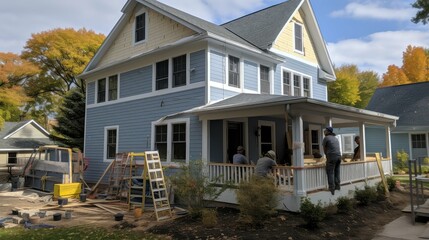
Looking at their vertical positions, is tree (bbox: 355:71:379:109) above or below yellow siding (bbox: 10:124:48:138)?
above

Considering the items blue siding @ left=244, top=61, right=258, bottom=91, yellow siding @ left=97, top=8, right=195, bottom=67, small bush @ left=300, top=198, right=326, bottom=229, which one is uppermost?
yellow siding @ left=97, top=8, right=195, bottom=67

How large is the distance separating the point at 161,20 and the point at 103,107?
17.7 feet

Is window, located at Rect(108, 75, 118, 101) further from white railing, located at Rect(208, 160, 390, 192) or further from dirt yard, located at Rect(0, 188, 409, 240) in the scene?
white railing, located at Rect(208, 160, 390, 192)

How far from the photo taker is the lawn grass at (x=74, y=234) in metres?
7.12

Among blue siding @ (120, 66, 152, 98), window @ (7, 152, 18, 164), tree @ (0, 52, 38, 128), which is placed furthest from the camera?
tree @ (0, 52, 38, 128)

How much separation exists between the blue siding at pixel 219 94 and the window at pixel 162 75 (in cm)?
236

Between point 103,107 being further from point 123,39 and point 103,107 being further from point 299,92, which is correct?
point 299,92

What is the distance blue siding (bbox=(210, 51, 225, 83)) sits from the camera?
452 inches

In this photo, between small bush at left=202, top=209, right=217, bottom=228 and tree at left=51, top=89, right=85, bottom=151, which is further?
tree at left=51, top=89, right=85, bottom=151

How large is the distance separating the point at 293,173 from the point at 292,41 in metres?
8.60

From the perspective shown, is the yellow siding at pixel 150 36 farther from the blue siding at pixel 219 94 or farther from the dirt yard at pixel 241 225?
the dirt yard at pixel 241 225

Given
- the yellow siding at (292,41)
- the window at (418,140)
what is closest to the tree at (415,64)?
the window at (418,140)

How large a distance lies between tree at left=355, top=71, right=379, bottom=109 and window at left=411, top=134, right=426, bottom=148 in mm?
24295

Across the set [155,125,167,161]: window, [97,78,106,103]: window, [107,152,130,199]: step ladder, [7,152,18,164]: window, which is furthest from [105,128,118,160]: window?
[7,152,18,164]: window
